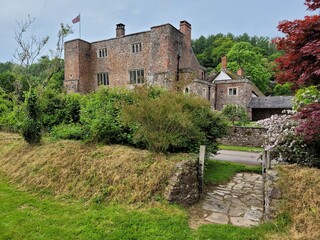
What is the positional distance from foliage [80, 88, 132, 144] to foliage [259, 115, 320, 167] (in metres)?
3.75

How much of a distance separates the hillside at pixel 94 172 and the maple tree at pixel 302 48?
9.07 ft

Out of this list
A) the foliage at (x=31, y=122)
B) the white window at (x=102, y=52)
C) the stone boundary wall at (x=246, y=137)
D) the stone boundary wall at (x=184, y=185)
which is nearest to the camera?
the stone boundary wall at (x=184, y=185)

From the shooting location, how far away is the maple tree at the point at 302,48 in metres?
3.40

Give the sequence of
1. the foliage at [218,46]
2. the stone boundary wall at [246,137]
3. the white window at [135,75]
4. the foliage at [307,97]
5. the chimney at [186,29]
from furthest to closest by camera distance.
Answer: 1. the foliage at [218,46]
2. the white window at [135,75]
3. the chimney at [186,29]
4. the stone boundary wall at [246,137]
5. the foliage at [307,97]

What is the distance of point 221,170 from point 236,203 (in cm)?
240

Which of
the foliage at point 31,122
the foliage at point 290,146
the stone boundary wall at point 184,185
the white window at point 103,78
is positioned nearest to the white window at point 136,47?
the white window at point 103,78

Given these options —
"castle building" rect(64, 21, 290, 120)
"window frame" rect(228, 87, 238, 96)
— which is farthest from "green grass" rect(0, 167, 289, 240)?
"window frame" rect(228, 87, 238, 96)

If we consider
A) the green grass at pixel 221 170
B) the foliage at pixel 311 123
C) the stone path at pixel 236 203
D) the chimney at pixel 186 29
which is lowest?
the stone path at pixel 236 203

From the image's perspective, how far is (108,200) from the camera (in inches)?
165

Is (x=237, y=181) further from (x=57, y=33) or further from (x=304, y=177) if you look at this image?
(x=57, y=33)

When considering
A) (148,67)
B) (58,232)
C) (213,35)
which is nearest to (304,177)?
(58,232)

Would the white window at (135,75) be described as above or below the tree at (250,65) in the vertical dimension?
below

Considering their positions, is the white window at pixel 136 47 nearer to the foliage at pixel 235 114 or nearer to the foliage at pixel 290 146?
the foliage at pixel 235 114

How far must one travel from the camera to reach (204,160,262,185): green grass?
5.91 metres
